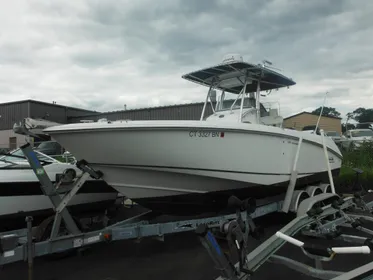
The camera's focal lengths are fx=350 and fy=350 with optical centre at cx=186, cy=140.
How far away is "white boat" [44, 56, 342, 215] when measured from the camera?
409 cm

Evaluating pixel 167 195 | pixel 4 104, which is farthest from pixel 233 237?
pixel 4 104

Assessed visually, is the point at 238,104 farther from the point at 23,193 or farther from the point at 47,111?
the point at 47,111

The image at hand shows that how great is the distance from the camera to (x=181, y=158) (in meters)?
4.21

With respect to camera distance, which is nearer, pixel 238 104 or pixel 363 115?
pixel 238 104

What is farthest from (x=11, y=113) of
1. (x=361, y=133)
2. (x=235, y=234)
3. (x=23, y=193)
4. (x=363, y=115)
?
(x=363, y=115)

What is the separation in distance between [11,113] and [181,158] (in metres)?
28.1

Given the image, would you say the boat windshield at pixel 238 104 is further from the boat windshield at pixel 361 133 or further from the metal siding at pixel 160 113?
the metal siding at pixel 160 113

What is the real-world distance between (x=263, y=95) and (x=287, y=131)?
128 centimetres

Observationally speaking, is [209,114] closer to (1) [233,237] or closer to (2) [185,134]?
(2) [185,134]

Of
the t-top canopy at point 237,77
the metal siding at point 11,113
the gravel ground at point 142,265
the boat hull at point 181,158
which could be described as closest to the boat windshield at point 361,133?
the t-top canopy at point 237,77

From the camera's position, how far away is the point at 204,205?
15.6 ft

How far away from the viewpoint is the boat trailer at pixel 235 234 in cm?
243

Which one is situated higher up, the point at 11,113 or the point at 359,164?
the point at 11,113

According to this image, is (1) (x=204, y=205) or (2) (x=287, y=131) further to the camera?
(2) (x=287, y=131)
